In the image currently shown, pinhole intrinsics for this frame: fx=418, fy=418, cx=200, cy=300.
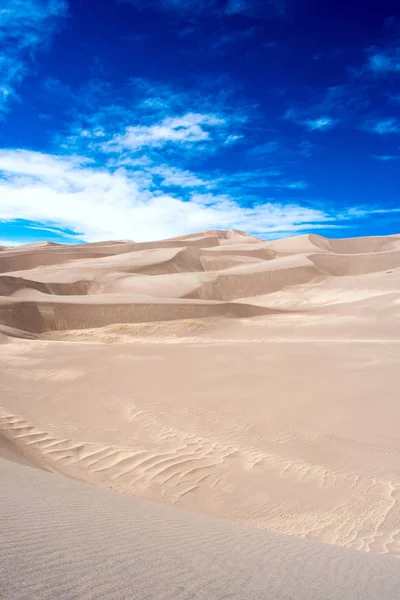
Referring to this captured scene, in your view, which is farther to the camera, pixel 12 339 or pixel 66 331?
pixel 66 331

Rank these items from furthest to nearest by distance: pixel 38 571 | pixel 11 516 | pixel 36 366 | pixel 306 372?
pixel 36 366 < pixel 306 372 < pixel 11 516 < pixel 38 571

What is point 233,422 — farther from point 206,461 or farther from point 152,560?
point 152,560

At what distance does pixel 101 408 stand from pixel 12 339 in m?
9.30

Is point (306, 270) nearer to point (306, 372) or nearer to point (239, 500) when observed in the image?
point (306, 372)

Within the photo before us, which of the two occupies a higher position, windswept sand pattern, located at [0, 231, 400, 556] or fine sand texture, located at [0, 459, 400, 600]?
fine sand texture, located at [0, 459, 400, 600]

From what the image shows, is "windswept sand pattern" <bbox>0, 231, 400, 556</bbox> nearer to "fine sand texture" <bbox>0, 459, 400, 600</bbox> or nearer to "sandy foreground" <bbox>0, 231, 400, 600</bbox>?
"sandy foreground" <bbox>0, 231, 400, 600</bbox>

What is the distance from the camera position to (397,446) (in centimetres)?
648

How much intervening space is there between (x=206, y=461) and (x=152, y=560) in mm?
4398

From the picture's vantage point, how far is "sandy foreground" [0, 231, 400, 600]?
2.04 metres

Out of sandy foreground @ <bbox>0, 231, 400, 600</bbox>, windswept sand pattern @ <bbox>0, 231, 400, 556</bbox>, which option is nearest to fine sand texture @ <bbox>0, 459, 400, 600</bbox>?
sandy foreground @ <bbox>0, 231, 400, 600</bbox>

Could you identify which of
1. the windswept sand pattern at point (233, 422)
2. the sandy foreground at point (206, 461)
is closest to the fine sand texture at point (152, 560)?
the sandy foreground at point (206, 461)

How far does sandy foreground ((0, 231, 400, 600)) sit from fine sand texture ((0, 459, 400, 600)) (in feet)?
Result: 0.04

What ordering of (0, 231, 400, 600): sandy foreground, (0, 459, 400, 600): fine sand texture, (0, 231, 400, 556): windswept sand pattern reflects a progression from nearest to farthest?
(0, 459, 400, 600): fine sand texture, (0, 231, 400, 600): sandy foreground, (0, 231, 400, 556): windswept sand pattern

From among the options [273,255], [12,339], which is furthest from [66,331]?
[273,255]
